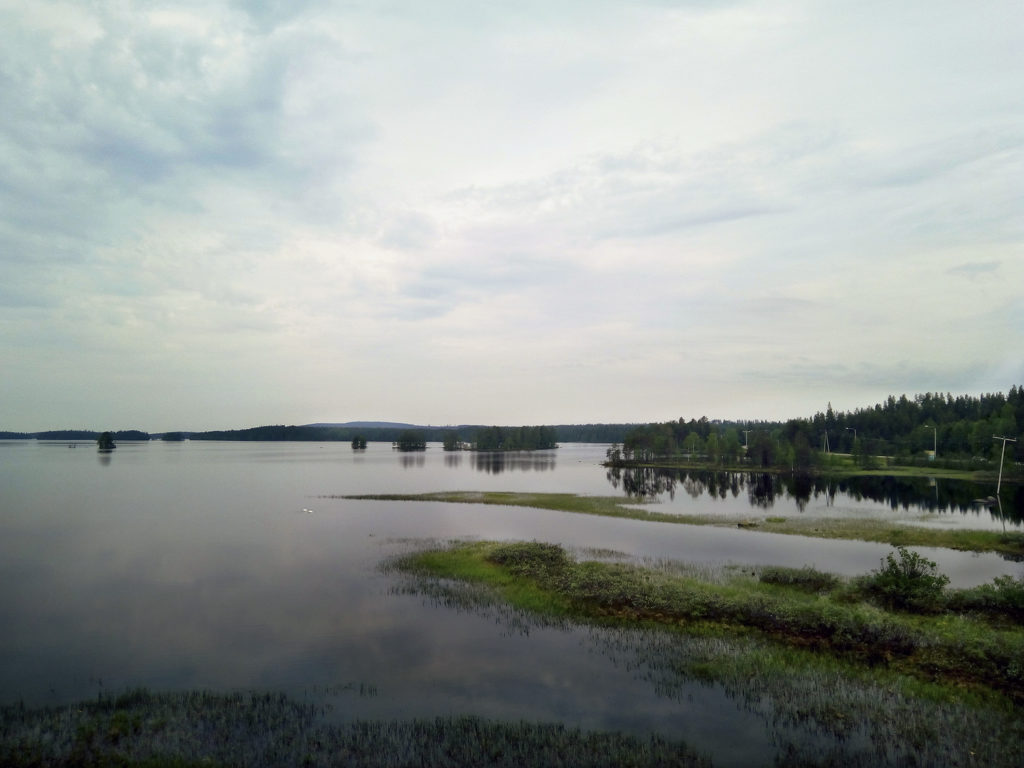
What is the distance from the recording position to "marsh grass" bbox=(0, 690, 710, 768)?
15742mm

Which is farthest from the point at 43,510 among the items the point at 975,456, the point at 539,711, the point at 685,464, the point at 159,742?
the point at 975,456

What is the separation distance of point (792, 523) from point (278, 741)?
5459 centimetres

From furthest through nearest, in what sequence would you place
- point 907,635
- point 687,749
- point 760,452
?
point 760,452
point 907,635
point 687,749

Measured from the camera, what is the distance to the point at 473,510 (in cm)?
6838

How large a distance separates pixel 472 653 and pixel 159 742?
37.3 ft

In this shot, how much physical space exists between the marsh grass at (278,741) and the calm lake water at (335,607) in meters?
1.04

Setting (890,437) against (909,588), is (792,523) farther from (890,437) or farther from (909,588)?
(890,437)

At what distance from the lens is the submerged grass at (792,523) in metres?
47.0

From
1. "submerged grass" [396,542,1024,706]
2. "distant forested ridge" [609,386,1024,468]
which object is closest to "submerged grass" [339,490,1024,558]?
"submerged grass" [396,542,1024,706]

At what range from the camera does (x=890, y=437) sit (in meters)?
175

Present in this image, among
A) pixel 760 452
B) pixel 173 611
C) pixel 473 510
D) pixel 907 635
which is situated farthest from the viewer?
pixel 760 452

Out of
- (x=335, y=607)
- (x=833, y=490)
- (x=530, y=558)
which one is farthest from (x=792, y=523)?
(x=335, y=607)

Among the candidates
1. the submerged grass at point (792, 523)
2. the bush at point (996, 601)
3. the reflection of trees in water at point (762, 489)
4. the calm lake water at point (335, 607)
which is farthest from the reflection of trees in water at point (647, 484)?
the bush at point (996, 601)

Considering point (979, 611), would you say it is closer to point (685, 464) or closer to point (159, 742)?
point (159, 742)
